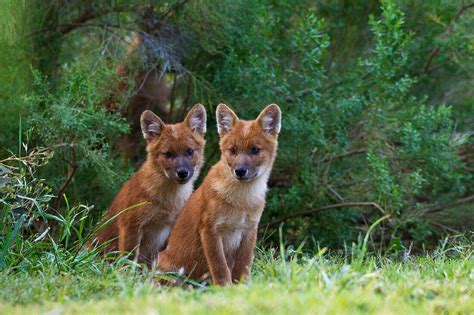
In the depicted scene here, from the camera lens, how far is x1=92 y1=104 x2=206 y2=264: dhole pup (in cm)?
657

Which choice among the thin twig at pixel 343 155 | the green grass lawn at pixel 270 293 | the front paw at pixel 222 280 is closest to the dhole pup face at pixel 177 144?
the front paw at pixel 222 280

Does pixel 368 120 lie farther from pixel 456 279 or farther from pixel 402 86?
pixel 456 279

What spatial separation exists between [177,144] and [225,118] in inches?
26.1

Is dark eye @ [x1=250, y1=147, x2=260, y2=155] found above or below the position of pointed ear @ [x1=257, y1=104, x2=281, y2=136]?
below

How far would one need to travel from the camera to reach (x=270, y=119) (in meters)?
6.32

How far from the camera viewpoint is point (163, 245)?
22.0ft

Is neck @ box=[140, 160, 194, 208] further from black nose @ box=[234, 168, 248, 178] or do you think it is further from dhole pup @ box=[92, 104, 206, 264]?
black nose @ box=[234, 168, 248, 178]

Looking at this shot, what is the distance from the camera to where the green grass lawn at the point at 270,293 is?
3.72 meters

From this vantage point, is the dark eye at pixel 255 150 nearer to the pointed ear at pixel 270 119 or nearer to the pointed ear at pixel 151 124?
the pointed ear at pixel 270 119

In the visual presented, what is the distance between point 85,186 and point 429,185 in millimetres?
3921

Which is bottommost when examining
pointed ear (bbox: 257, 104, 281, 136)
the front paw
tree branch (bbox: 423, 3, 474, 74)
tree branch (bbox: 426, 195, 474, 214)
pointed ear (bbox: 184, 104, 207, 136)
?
tree branch (bbox: 426, 195, 474, 214)

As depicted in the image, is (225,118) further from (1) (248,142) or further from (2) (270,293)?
(2) (270,293)

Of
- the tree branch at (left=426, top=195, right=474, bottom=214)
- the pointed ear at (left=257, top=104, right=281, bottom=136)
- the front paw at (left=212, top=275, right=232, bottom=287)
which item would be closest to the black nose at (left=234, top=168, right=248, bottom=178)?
the pointed ear at (left=257, top=104, right=281, bottom=136)

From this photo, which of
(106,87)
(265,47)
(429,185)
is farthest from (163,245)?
(429,185)
